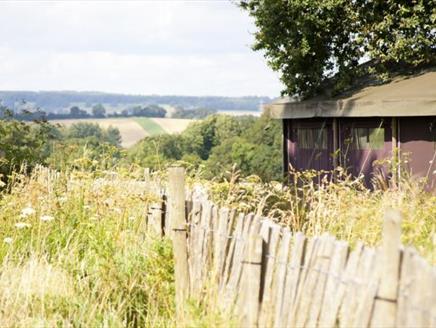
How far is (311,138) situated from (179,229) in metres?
14.1

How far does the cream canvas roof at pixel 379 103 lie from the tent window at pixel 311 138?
704mm

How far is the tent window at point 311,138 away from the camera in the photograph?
2073cm

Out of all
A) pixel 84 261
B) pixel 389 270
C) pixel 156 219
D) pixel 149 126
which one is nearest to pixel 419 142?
pixel 156 219

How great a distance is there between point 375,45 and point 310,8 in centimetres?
206

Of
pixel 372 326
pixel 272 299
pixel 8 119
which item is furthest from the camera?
pixel 8 119

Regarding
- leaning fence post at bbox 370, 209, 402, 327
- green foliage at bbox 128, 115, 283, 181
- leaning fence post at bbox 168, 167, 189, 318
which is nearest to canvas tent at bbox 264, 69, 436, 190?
leaning fence post at bbox 168, 167, 189, 318

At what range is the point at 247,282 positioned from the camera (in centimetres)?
620

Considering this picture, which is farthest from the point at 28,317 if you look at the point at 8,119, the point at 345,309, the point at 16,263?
the point at 8,119

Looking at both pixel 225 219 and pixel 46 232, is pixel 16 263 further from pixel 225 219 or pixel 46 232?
pixel 225 219

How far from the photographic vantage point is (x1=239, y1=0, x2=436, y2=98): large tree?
20375 millimetres

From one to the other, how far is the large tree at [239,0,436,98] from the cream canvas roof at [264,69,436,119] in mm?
795

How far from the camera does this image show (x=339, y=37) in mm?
22000

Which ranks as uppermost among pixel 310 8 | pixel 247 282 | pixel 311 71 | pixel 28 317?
pixel 310 8

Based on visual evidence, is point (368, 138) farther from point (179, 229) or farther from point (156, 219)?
point (179, 229)
